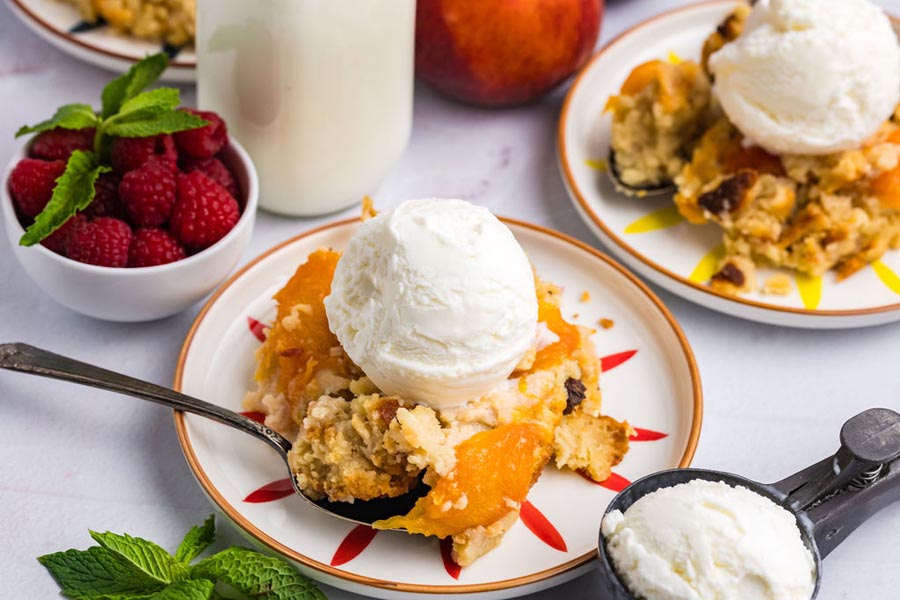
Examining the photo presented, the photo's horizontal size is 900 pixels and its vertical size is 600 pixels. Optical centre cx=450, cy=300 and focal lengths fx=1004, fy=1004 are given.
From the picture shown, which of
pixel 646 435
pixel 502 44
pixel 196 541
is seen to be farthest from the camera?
pixel 502 44

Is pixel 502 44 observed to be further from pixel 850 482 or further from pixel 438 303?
pixel 850 482

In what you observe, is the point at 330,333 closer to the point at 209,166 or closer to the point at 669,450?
the point at 209,166

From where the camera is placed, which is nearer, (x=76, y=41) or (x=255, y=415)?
(x=255, y=415)

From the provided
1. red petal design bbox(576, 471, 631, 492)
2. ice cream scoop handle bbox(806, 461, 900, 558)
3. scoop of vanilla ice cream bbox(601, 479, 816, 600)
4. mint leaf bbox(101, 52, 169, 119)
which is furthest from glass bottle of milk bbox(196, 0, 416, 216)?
ice cream scoop handle bbox(806, 461, 900, 558)

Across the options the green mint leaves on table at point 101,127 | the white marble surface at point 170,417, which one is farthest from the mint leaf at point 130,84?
the white marble surface at point 170,417

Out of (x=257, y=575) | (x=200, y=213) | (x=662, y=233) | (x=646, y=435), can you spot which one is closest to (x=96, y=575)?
(x=257, y=575)

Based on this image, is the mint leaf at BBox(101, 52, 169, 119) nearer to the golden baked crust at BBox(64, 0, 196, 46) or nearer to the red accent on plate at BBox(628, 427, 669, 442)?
the golden baked crust at BBox(64, 0, 196, 46)
